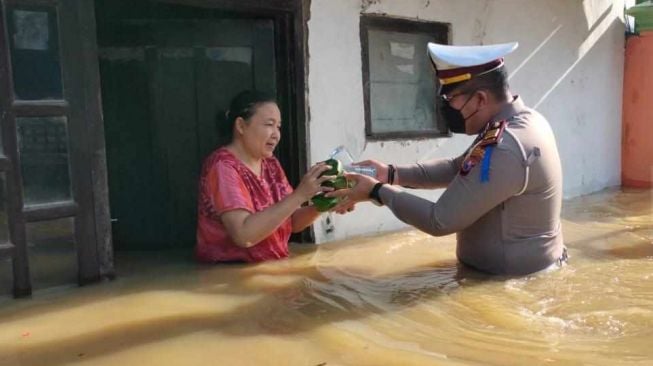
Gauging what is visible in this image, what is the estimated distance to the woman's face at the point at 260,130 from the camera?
12.6ft

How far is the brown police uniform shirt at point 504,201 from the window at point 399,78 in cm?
196

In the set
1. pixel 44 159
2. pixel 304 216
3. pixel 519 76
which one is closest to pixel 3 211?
pixel 44 159

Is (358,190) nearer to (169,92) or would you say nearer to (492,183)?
A: (492,183)

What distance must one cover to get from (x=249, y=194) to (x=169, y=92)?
4.89 feet

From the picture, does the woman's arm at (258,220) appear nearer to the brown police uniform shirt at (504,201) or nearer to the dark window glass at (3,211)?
the brown police uniform shirt at (504,201)

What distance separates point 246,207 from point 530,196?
1566 mm

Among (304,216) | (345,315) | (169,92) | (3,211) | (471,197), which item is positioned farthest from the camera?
(169,92)

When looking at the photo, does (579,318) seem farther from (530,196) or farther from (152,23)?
(152,23)

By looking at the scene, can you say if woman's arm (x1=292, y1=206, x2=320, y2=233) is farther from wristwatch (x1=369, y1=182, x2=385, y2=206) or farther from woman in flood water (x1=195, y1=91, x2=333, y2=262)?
wristwatch (x1=369, y1=182, x2=385, y2=206)

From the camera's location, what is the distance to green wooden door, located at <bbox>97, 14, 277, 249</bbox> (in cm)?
480

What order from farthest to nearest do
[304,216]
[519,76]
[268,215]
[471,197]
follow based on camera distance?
1. [519,76]
2. [304,216]
3. [268,215]
4. [471,197]

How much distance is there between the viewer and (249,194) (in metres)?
3.81

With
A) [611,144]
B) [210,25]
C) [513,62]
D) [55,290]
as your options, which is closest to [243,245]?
[55,290]

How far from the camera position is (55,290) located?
3477mm
